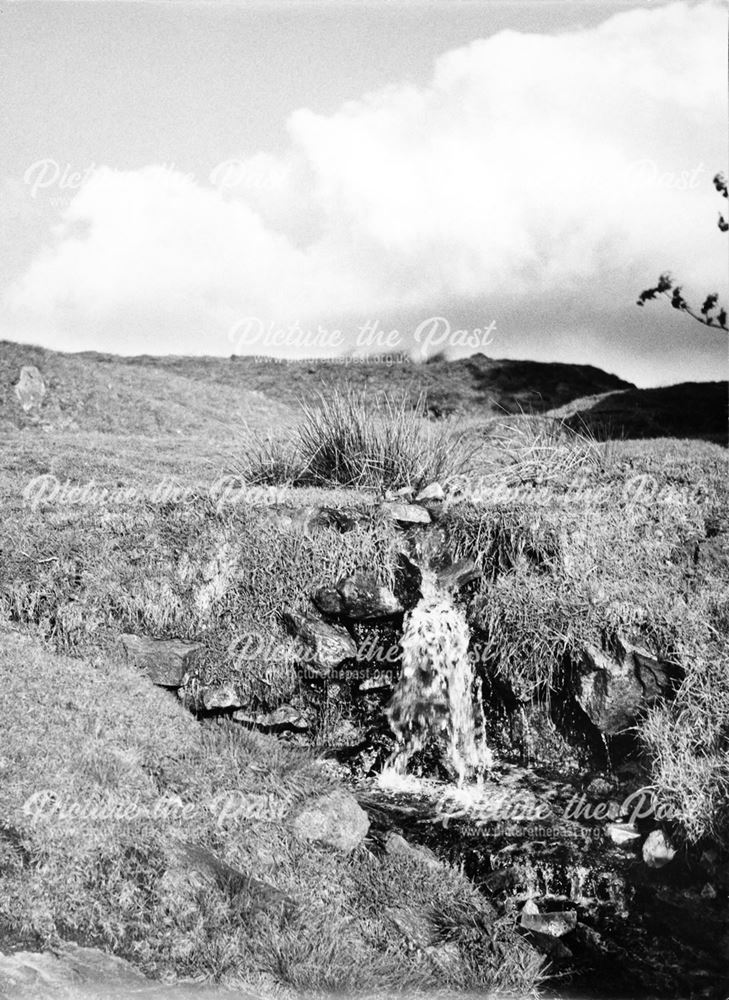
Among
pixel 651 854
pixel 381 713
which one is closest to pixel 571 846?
pixel 651 854

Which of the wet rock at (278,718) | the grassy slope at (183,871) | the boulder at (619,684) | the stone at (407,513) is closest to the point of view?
the grassy slope at (183,871)

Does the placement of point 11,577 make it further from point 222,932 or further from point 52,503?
point 222,932

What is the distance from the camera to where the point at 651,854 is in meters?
4.91

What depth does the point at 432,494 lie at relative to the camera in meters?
7.15

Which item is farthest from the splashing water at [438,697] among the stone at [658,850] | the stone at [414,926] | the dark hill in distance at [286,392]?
the dark hill in distance at [286,392]

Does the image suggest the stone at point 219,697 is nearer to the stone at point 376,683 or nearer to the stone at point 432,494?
the stone at point 376,683

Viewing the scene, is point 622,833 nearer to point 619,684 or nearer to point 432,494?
point 619,684

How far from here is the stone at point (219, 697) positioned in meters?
5.73

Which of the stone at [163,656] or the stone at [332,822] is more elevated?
the stone at [163,656]

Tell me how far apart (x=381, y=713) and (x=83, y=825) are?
2.30 meters

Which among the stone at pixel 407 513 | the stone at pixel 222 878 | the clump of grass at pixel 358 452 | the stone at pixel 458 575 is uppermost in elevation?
the clump of grass at pixel 358 452

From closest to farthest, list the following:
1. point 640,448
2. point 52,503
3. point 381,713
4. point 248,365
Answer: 1. point 381,713
2. point 52,503
3. point 640,448
4. point 248,365

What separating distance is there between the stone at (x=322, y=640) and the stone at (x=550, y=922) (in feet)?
6.67

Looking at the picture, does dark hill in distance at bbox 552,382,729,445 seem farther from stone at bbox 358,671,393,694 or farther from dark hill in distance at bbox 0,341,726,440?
stone at bbox 358,671,393,694
